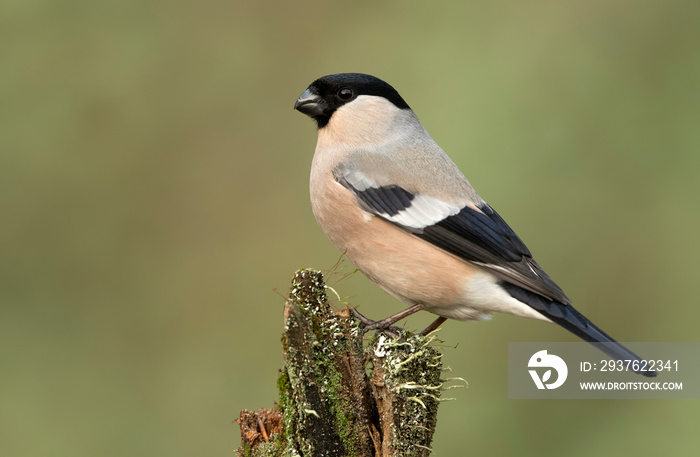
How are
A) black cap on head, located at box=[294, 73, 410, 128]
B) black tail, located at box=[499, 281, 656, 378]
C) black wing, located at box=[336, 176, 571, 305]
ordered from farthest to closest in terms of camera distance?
1. black cap on head, located at box=[294, 73, 410, 128]
2. black wing, located at box=[336, 176, 571, 305]
3. black tail, located at box=[499, 281, 656, 378]

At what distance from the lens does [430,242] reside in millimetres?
3000

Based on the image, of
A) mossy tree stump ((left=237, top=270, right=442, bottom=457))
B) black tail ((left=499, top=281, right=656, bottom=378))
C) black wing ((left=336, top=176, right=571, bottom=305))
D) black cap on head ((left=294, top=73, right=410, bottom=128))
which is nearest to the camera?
mossy tree stump ((left=237, top=270, right=442, bottom=457))

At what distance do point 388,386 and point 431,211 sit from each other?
3.21ft

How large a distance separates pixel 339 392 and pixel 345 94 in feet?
5.69

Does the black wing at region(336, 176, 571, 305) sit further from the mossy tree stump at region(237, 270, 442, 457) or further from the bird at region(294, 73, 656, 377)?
the mossy tree stump at region(237, 270, 442, 457)

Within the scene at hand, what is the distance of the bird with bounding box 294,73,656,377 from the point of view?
9.66 ft

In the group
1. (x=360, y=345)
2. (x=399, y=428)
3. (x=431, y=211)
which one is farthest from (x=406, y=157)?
(x=399, y=428)

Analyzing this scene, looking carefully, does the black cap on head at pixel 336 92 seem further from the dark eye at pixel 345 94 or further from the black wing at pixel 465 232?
the black wing at pixel 465 232

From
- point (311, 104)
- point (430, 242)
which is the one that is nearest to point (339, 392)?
point (430, 242)

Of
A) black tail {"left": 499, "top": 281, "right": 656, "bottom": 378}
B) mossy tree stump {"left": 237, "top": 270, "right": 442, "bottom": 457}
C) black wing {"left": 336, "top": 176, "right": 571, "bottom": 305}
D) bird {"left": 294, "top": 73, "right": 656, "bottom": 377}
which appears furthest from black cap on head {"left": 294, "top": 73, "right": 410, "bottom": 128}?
mossy tree stump {"left": 237, "top": 270, "right": 442, "bottom": 457}

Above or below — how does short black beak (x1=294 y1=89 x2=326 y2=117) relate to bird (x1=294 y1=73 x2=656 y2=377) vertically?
above

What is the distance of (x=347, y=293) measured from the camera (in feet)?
14.3

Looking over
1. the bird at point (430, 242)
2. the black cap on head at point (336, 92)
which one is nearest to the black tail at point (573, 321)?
the bird at point (430, 242)

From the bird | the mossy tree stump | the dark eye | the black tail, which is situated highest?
the dark eye
